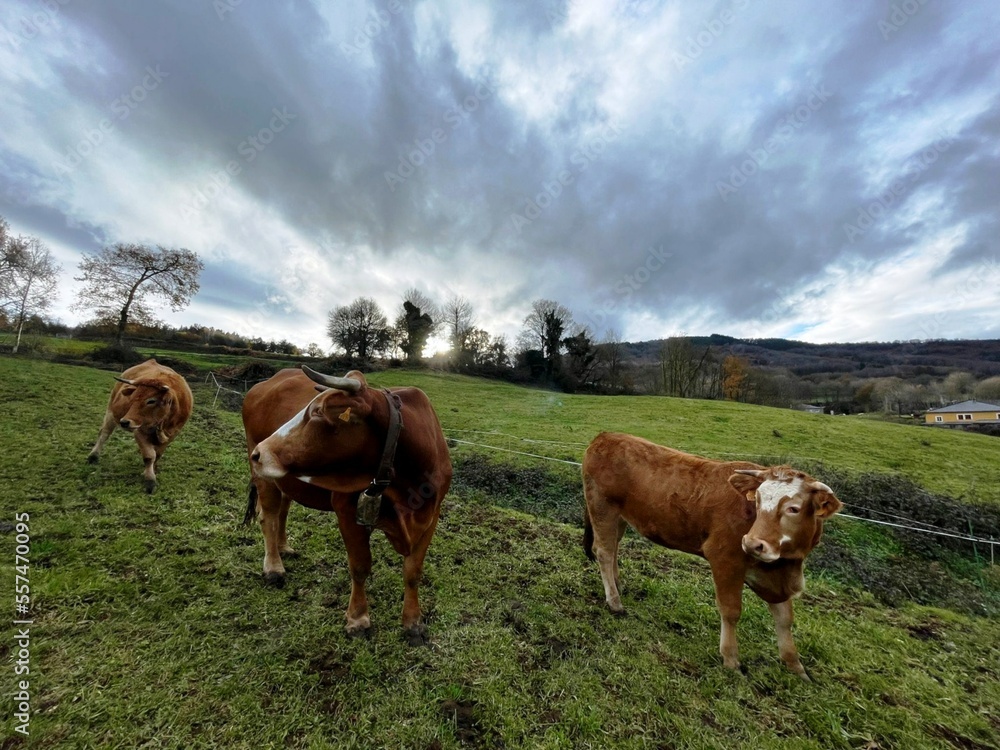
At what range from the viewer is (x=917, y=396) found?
58938 millimetres

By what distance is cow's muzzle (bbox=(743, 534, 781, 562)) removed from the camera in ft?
9.36

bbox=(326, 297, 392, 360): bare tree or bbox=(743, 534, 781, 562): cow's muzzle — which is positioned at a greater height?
bbox=(326, 297, 392, 360): bare tree

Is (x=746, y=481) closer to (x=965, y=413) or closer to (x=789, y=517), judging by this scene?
(x=789, y=517)

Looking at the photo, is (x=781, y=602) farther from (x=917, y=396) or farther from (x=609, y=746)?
(x=917, y=396)

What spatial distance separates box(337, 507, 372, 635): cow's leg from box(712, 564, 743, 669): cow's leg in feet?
10.1

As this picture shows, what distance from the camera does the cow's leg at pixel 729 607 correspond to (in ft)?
10.8

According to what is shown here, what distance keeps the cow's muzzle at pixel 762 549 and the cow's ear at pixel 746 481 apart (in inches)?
18.6

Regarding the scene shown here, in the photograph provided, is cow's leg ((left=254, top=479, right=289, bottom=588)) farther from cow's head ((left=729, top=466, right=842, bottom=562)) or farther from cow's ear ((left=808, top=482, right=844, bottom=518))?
cow's ear ((left=808, top=482, right=844, bottom=518))

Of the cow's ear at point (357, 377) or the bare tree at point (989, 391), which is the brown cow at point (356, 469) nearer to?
the cow's ear at point (357, 377)

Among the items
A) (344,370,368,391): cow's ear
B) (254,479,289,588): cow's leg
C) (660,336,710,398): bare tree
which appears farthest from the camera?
(660,336,710,398): bare tree

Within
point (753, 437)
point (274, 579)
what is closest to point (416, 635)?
point (274, 579)

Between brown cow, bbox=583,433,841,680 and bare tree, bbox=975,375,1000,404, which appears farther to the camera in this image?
bare tree, bbox=975,375,1000,404

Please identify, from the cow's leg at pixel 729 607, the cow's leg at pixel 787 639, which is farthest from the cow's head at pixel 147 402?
the cow's leg at pixel 787 639

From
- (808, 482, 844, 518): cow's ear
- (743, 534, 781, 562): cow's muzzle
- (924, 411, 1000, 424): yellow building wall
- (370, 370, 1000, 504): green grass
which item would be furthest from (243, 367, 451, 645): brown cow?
(924, 411, 1000, 424): yellow building wall
